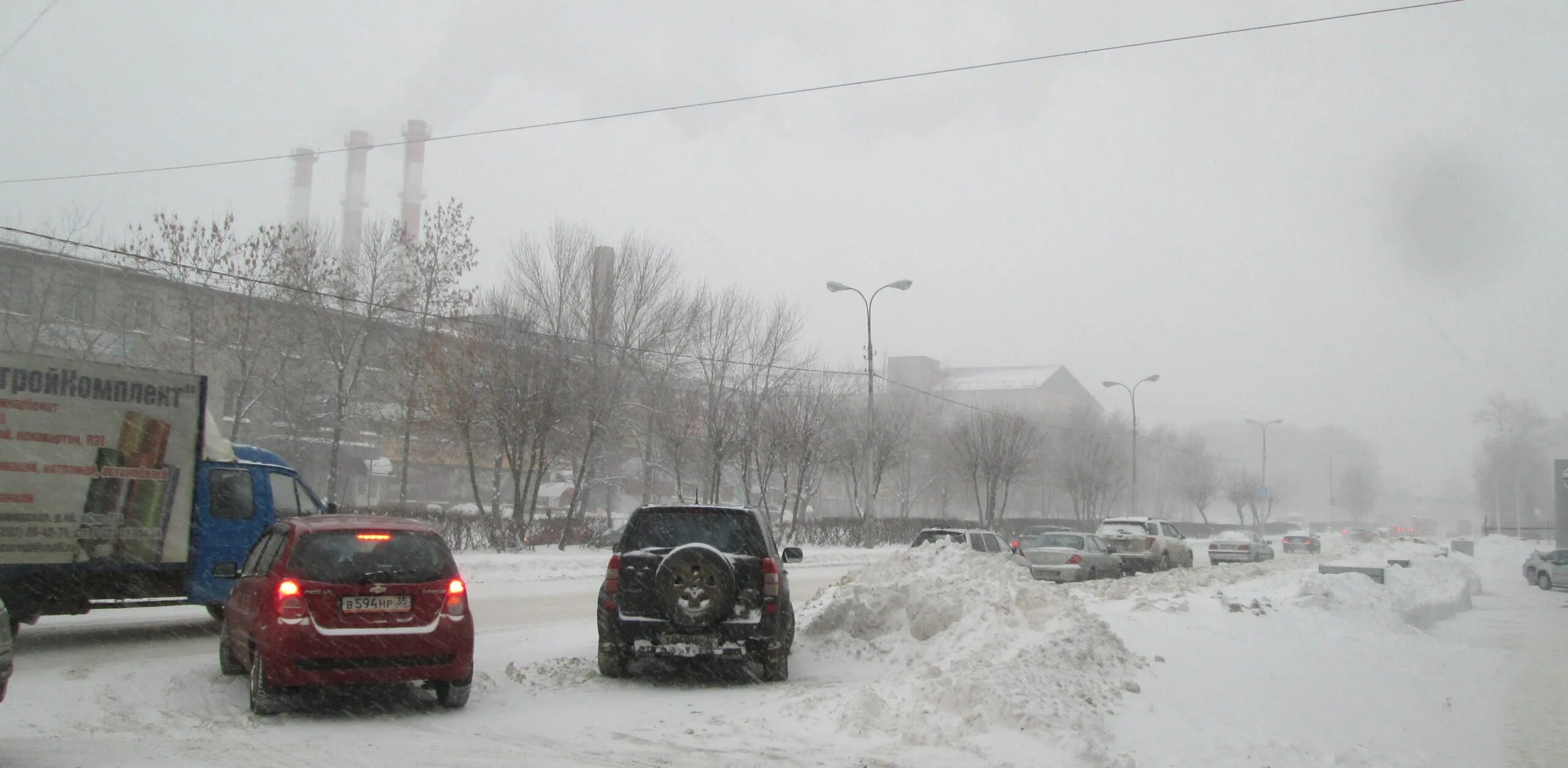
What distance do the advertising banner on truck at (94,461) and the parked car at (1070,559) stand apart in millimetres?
17350

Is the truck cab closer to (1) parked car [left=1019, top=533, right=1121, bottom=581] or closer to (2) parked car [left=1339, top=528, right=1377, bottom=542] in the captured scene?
(1) parked car [left=1019, top=533, right=1121, bottom=581]

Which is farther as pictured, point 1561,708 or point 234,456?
point 234,456

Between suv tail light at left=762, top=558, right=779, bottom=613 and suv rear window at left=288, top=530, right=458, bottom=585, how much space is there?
271cm

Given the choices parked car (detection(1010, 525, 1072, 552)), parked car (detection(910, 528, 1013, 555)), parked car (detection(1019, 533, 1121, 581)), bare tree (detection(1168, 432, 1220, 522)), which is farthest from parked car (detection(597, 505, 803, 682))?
bare tree (detection(1168, 432, 1220, 522))

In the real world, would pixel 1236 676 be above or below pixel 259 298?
below

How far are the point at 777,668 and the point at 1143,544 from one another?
22357 millimetres

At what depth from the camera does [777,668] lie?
32.4 feet

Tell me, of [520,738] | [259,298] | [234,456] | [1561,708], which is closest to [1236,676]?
[1561,708]

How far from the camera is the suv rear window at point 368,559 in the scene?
770 centimetres

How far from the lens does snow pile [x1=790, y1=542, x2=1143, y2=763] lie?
7.32 m

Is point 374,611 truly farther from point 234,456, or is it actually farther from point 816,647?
point 234,456

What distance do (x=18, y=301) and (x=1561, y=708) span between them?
128ft

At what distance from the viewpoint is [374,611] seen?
7727 millimetres

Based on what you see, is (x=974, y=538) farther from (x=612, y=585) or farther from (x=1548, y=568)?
(x=1548, y=568)
